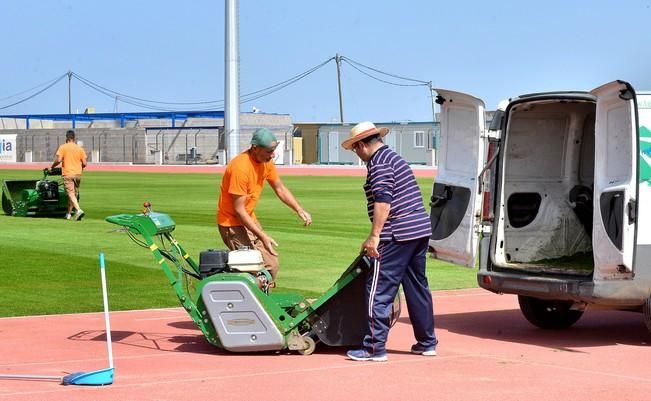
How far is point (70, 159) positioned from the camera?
26266 millimetres

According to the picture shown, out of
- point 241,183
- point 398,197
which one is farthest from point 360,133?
point 241,183

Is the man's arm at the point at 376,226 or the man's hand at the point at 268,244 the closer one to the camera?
the man's arm at the point at 376,226

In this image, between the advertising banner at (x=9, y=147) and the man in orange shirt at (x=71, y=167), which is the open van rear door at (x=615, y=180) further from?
the advertising banner at (x=9, y=147)

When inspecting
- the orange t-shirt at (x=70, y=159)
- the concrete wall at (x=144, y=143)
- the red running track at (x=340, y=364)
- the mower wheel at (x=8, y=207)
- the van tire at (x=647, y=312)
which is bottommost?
the red running track at (x=340, y=364)

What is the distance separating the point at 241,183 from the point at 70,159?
52.5 feet

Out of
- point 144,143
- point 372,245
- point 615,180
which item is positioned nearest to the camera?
point 372,245

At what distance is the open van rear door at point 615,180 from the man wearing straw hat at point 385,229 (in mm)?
1650

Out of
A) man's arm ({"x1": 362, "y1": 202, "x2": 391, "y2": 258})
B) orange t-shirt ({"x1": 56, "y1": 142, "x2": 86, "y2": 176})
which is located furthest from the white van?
orange t-shirt ({"x1": 56, "y1": 142, "x2": 86, "y2": 176})

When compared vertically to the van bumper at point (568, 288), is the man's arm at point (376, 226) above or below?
above

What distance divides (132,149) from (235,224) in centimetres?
8667

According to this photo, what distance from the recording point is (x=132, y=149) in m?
96.6

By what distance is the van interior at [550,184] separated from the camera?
1233cm

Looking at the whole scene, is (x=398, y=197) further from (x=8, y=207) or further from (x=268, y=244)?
(x=8, y=207)

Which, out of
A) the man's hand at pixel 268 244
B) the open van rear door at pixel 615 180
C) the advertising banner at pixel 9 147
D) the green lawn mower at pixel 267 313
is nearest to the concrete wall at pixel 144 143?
the advertising banner at pixel 9 147
